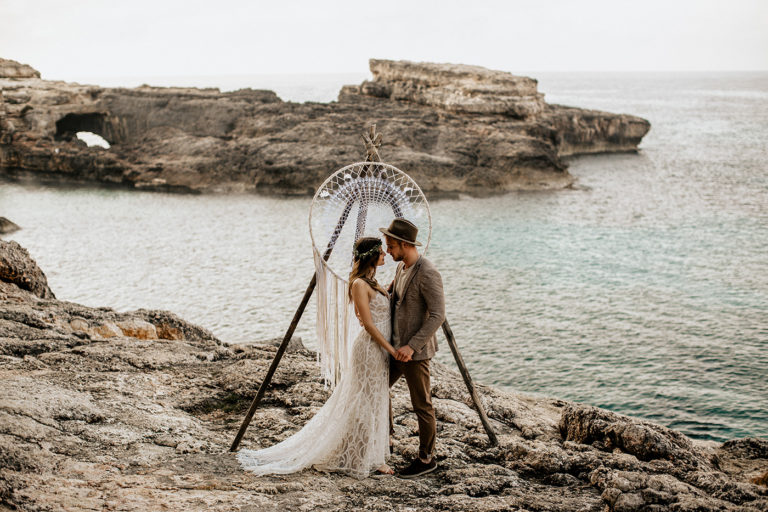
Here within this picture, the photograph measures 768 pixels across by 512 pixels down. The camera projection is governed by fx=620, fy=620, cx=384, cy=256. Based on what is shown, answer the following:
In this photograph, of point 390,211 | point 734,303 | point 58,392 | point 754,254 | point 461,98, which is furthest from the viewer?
point 461,98

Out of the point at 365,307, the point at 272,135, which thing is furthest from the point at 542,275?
the point at 272,135

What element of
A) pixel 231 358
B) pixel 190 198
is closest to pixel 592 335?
pixel 231 358

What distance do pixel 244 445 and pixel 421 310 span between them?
5.99 feet

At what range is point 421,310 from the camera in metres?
4.34

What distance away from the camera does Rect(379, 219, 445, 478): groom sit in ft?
13.8

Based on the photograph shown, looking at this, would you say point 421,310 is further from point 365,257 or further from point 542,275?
point 542,275

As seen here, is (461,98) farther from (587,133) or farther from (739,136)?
(739,136)

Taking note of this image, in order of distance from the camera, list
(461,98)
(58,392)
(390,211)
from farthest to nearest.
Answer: (461,98), (390,211), (58,392)

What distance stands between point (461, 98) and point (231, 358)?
104 ft

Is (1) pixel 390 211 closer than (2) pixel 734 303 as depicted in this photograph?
Yes

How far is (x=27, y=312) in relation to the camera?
698cm

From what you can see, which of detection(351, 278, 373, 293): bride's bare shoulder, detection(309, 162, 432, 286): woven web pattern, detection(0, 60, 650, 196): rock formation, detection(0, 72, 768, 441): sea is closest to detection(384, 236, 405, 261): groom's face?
detection(351, 278, 373, 293): bride's bare shoulder

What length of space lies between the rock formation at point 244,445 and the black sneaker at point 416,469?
0.08m

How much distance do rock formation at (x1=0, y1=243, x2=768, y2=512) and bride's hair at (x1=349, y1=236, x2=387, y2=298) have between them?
1387 millimetres
